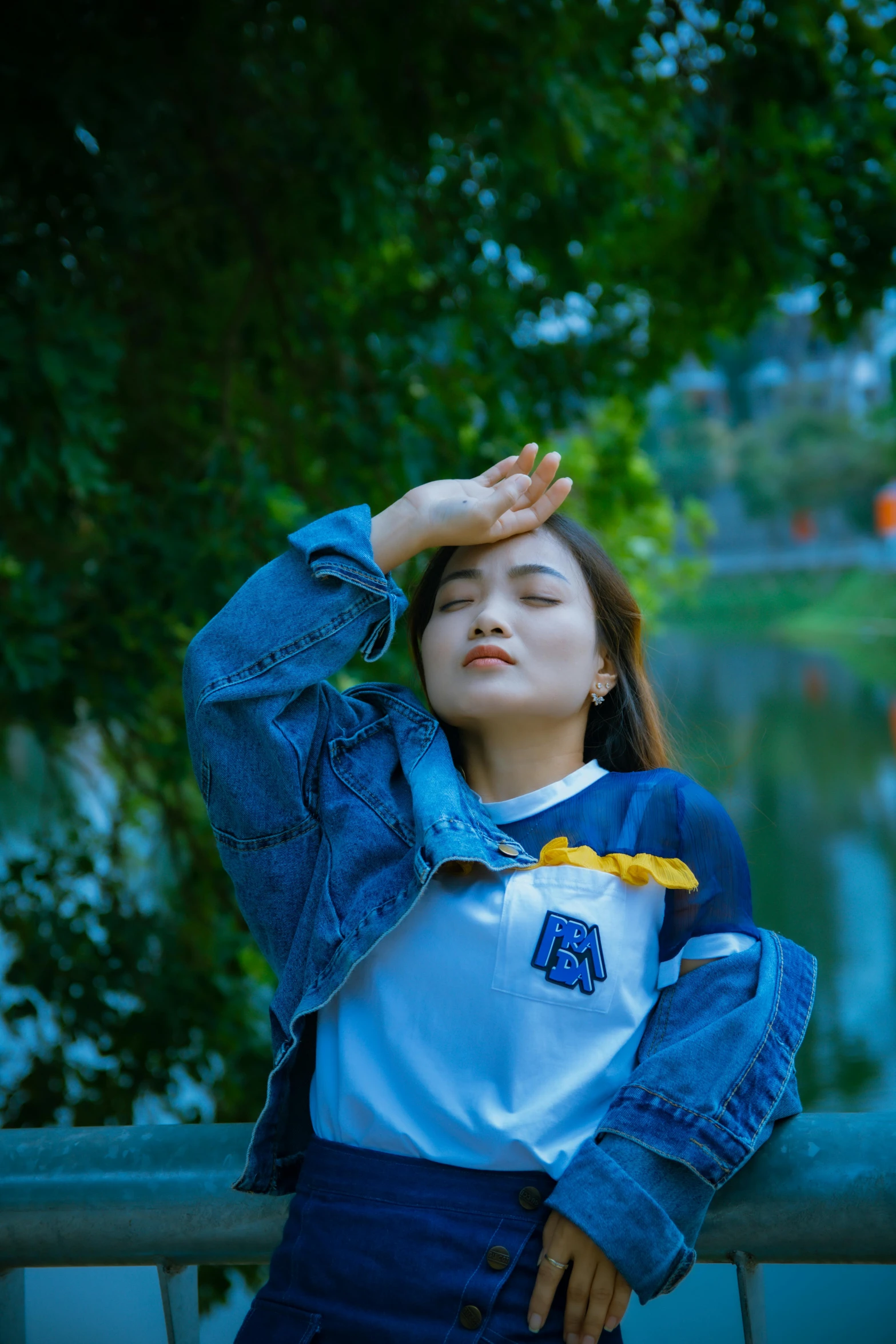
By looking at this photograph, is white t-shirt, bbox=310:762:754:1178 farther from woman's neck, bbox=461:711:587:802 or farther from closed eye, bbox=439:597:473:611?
closed eye, bbox=439:597:473:611

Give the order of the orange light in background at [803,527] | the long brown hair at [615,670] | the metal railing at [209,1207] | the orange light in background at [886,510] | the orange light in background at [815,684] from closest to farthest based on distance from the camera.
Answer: the metal railing at [209,1207] → the long brown hair at [615,670] → the orange light in background at [815,684] → the orange light in background at [886,510] → the orange light in background at [803,527]

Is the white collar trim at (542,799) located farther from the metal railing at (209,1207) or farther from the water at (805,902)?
the metal railing at (209,1207)

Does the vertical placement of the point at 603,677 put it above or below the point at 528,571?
below

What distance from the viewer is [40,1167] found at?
41.6 inches

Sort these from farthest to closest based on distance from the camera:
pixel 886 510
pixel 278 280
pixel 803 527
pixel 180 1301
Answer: pixel 803 527 → pixel 886 510 → pixel 278 280 → pixel 180 1301

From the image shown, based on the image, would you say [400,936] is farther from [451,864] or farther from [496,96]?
[496,96]

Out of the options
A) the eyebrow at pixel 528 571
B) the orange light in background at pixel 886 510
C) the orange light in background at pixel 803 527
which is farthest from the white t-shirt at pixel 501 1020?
the orange light in background at pixel 803 527

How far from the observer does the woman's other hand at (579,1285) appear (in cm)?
99

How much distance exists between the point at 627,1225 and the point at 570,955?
218mm

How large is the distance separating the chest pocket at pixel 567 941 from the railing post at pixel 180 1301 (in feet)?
1.23

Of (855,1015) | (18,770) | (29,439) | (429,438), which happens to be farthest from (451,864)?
(18,770)

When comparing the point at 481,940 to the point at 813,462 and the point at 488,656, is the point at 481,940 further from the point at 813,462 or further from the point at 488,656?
the point at 813,462

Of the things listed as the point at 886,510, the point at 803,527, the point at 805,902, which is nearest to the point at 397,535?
the point at 805,902

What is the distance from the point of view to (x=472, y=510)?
1.24m
